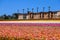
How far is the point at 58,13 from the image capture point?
49.8 metres

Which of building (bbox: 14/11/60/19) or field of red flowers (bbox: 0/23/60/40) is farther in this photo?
building (bbox: 14/11/60/19)

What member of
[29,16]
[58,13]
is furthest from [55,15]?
[29,16]

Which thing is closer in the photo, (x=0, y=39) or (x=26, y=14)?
(x=0, y=39)

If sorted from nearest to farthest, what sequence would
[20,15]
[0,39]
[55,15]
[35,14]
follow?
[0,39], [55,15], [35,14], [20,15]

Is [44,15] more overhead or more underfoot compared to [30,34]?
more underfoot

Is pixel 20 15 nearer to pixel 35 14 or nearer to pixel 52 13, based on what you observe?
pixel 35 14

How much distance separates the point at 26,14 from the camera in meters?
56.9

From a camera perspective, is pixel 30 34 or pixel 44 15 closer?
pixel 30 34

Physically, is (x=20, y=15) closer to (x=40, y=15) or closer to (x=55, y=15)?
(x=40, y=15)

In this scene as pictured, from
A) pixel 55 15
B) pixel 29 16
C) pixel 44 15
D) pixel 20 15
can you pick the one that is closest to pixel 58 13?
pixel 55 15

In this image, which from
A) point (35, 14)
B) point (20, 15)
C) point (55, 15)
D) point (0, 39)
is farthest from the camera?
point (20, 15)

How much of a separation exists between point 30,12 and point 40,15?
13.1 ft

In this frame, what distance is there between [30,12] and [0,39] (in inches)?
1989

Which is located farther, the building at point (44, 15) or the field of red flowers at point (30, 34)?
the building at point (44, 15)
